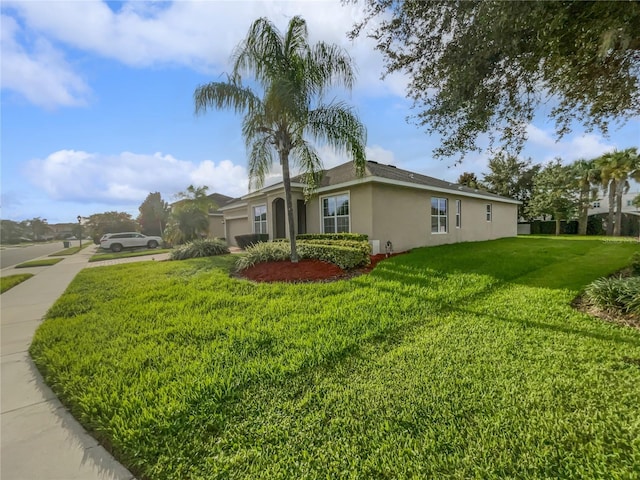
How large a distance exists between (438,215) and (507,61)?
1033 centimetres

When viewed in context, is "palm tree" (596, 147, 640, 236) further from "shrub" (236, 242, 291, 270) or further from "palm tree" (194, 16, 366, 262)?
"shrub" (236, 242, 291, 270)

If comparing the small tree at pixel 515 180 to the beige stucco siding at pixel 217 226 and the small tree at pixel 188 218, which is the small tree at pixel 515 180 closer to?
the beige stucco siding at pixel 217 226

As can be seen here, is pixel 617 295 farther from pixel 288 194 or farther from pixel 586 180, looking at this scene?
pixel 586 180

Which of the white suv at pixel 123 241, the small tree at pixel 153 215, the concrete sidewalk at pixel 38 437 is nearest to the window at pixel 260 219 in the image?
the concrete sidewalk at pixel 38 437

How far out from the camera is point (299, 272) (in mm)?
8445

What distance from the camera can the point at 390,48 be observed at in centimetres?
561

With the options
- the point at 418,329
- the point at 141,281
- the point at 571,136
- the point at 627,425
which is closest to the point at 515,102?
the point at 571,136

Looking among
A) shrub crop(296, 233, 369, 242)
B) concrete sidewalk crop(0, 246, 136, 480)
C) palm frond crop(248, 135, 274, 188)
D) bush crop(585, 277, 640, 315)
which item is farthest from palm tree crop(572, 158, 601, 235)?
concrete sidewalk crop(0, 246, 136, 480)

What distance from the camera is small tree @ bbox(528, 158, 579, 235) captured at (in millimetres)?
Result: 26094

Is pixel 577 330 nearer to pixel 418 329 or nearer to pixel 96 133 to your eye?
pixel 418 329

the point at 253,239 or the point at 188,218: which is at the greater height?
the point at 188,218

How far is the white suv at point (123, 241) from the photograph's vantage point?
73.8 ft

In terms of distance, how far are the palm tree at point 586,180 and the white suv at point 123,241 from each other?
4019 cm

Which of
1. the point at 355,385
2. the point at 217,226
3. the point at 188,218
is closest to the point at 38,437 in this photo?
the point at 355,385
